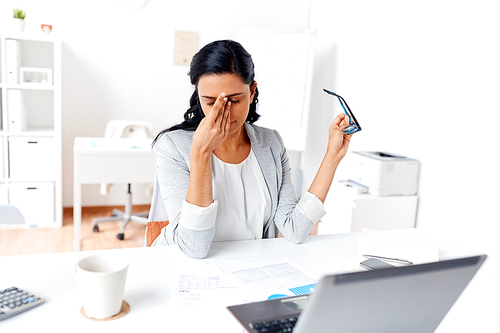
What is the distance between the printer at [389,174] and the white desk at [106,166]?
1.37m

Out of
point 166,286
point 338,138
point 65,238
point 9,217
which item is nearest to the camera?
point 166,286

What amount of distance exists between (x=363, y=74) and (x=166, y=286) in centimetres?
281

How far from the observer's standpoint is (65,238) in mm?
3268

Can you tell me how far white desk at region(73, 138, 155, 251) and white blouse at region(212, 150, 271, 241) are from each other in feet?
4.93

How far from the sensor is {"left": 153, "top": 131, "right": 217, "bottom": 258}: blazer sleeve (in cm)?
116

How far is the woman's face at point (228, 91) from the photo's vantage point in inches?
51.4

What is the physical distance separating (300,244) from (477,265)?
2.29 ft

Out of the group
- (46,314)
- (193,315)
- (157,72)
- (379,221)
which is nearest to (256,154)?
(193,315)

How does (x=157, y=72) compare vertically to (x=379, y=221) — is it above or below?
above

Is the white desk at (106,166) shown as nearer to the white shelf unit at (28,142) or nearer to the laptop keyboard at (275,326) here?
the white shelf unit at (28,142)

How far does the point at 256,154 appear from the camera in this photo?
151cm

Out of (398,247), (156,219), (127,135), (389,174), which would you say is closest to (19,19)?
(127,135)

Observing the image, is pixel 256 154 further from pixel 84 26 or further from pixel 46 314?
pixel 84 26

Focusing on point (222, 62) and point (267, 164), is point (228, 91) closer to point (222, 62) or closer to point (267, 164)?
point (222, 62)
